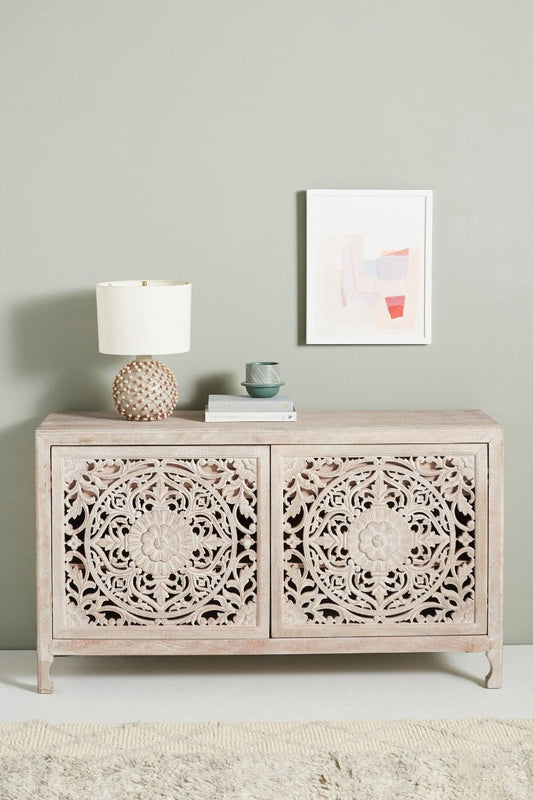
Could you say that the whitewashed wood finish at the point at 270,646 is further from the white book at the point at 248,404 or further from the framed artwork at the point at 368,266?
the framed artwork at the point at 368,266

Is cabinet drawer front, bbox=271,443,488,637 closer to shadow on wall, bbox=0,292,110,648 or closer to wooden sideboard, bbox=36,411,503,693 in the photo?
wooden sideboard, bbox=36,411,503,693

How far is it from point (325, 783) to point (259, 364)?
1.28 m

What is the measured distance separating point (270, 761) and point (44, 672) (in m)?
0.82

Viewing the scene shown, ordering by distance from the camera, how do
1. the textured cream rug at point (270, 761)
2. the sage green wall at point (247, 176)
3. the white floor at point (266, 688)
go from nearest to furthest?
the textured cream rug at point (270, 761) → the white floor at point (266, 688) → the sage green wall at point (247, 176)

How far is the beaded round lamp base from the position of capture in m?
2.96

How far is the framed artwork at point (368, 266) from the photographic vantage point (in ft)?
10.5

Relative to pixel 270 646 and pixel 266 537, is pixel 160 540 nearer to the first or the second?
pixel 266 537

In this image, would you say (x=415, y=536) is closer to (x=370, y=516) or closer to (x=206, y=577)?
(x=370, y=516)

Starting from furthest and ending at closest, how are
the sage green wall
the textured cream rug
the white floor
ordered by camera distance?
the sage green wall → the white floor → the textured cream rug

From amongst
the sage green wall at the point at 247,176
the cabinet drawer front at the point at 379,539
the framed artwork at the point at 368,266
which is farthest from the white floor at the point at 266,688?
the framed artwork at the point at 368,266

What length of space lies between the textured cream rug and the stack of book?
905 millimetres

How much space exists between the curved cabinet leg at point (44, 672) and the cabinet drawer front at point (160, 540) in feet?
0.27

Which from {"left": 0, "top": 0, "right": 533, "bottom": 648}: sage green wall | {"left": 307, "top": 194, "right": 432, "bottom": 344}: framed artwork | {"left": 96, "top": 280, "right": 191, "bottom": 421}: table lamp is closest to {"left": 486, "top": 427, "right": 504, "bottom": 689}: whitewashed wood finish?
{"left": 0, "top": 0, "right": 533, "bottom": 648}: sage green wall

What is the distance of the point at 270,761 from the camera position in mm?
2486
